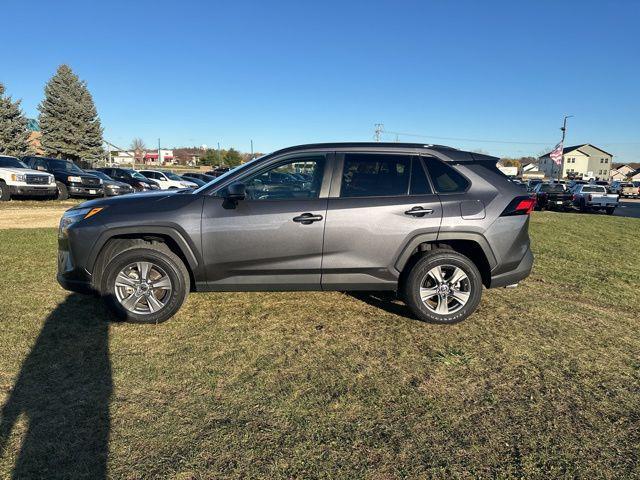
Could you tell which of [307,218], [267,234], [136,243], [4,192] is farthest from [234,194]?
[4,192]

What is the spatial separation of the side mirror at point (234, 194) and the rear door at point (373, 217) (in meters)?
0.82

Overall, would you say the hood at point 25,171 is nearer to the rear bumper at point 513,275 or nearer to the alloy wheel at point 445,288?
the alloy wheel at point 445,288

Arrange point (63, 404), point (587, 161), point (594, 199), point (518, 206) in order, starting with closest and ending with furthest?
point (63, 404) < point (518, 206) < point (594, 199) < point (587, 161)

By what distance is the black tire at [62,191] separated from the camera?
17328 millimetres

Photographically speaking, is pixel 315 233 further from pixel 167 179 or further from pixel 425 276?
pixel 167 179

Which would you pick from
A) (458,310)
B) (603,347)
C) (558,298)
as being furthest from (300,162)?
(558,298)

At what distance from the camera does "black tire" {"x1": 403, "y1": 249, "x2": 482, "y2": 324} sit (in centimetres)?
410

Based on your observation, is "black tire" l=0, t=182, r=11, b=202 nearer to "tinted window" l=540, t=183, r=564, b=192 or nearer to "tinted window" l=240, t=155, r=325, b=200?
"tinted window" l=240, t=155, r=325, b=200

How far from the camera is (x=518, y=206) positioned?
4.16 m

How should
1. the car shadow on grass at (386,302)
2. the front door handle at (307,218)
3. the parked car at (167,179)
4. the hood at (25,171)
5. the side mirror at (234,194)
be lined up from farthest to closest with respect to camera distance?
the parked car at (167,179), the hood at (25,171), the car shadow on grass at (386,302), the front door handle at (307,218), the side mirror at (234,194)

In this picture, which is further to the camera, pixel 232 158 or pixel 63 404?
pixel 232 158

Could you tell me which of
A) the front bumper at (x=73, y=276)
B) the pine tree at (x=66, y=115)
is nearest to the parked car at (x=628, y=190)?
the front bumper at (x=73, y=276)

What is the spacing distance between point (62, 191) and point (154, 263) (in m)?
16.5

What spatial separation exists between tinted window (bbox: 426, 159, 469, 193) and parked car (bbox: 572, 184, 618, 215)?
2191cm
